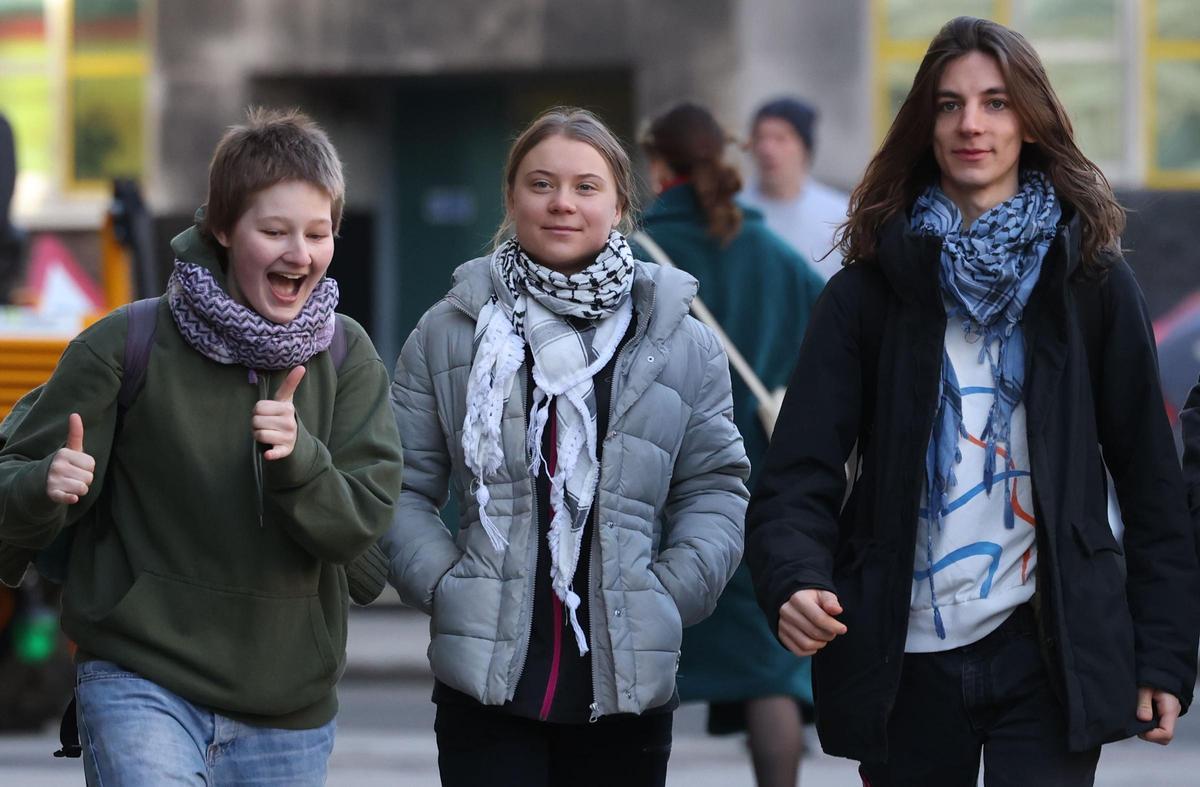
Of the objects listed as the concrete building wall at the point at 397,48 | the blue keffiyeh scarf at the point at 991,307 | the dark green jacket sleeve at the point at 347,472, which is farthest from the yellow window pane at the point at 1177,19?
the dark green jacket sleeve at the point at 347,472

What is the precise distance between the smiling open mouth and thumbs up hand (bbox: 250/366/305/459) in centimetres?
20

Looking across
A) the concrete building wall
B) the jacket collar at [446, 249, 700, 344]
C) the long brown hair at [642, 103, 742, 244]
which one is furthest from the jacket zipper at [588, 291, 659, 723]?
the concrete building wall

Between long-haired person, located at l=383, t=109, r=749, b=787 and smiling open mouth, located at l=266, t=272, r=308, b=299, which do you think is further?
long-haired person, located at l=383, t=109, r=749, b=787

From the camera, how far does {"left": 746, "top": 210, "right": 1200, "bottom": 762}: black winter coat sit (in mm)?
3828

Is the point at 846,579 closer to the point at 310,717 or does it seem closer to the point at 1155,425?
the point at 1155,425

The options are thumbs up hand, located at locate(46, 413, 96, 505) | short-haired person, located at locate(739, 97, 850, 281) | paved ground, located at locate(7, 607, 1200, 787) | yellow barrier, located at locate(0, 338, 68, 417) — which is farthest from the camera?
yellow barrier, located at locate(0, 338, 68, 417)

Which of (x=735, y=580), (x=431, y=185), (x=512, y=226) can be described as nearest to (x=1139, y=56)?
(x=431, y=185)

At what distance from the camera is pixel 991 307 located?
3.95 meters

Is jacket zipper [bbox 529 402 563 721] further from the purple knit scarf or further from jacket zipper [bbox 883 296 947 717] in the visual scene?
jacket zipper [bbox 883 296 947 717]

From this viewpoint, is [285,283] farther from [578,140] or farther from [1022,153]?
[1022,153]

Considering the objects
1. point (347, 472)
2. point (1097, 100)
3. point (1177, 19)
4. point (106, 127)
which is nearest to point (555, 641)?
point (347, 472)

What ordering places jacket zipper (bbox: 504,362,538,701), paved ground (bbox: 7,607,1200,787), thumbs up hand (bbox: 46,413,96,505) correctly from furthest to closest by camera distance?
paved ground (bbox: 7,607,1200,787) < jacket zipper (bbox: 504,362,538,701) < thumbs up hand (bbox: 46,413,96,505)

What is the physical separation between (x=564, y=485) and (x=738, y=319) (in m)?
2.09

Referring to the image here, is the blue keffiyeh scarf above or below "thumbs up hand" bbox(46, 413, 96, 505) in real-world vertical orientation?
above
